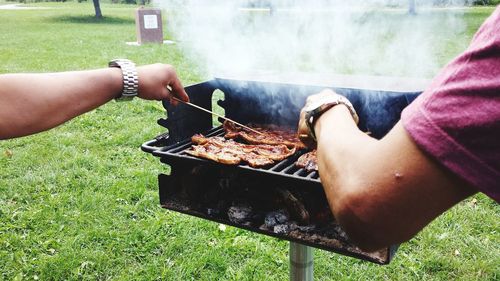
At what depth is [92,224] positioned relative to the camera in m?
3.85

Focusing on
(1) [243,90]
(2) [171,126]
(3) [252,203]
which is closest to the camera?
(3) [252,203]

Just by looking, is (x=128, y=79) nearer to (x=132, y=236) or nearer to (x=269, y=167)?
(x=269, y=167)

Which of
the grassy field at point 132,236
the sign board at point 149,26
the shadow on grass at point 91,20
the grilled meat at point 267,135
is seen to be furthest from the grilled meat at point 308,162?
the shadow on grass at point 91,20

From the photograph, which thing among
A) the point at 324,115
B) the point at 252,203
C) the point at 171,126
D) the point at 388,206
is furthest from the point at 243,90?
the point at 388,206

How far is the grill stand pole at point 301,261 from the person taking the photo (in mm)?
2252

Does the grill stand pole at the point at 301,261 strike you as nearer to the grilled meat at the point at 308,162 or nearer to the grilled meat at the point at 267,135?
the grilled meat at the point at 308,162

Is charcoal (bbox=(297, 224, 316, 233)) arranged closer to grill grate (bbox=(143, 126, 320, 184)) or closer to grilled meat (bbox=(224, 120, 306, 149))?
grill grate (bbox=(143, 126, 320, 184))

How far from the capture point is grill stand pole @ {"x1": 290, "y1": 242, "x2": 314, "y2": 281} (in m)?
2.25

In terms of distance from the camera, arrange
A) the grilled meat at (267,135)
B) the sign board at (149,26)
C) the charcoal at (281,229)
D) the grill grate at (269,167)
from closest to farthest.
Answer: the grill grate at (269,167) < the charcoal at (281,229) < the grilled meat at (267,135) < the sign board at (149,26)

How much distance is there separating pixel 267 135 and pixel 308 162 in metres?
0.60

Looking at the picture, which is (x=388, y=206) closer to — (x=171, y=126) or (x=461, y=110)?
(x=461, y=110)

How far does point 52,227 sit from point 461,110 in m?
3.65

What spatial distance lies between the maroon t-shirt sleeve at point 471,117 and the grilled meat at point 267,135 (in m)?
1.52

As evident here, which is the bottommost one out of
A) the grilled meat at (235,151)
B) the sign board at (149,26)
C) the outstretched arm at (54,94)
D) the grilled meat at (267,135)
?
the sign board at (149,26)
